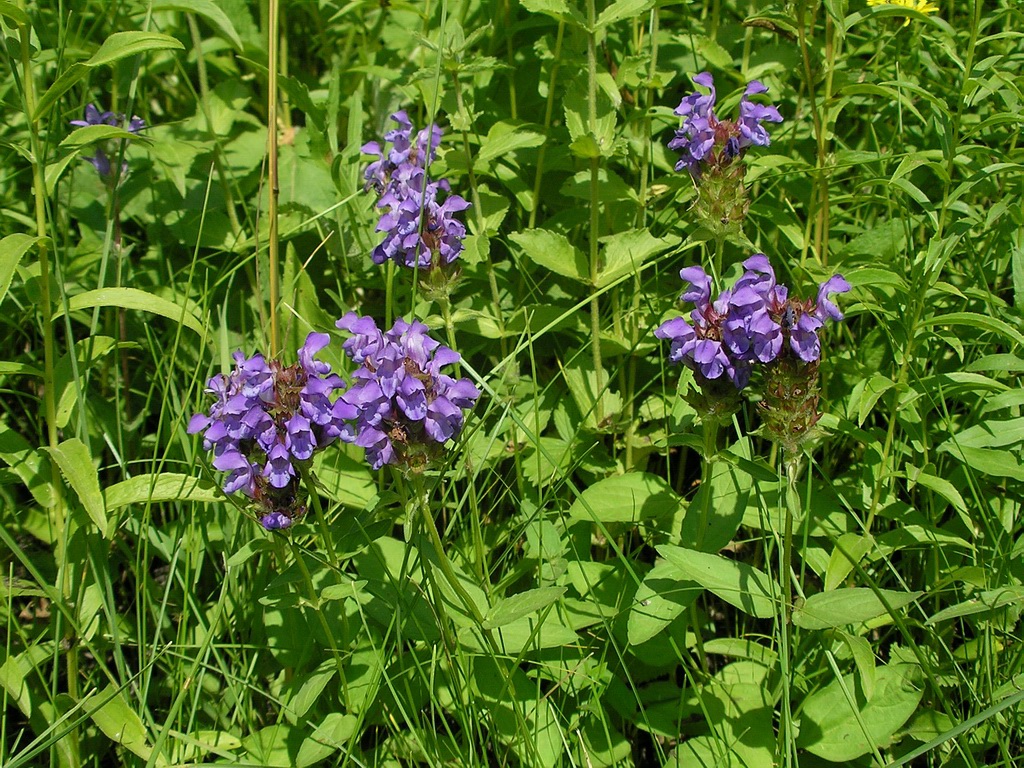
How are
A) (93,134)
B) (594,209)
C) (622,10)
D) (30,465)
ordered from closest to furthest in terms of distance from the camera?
(93,134) < (30,465) < (622,10) < (594,209)

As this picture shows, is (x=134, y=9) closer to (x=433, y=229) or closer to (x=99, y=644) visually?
(x=433, y=229)

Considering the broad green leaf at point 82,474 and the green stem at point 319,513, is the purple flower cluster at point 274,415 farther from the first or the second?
the broad green leaf at point 82,474

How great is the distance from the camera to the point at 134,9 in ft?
12.0

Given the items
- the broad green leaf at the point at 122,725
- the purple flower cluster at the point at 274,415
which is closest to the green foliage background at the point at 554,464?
the broad green leaf at the point at 122,725

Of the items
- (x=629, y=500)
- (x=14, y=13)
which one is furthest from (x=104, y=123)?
(x=629, y=500)

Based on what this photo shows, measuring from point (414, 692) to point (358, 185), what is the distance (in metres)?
1.70

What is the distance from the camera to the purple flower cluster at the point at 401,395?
5.89 ft

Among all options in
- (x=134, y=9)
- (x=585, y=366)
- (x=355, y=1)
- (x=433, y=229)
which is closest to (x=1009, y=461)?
(x=585, y=366)

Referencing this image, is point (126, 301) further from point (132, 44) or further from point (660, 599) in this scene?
point (660, 599)

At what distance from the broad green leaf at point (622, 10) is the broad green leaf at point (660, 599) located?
1.39m

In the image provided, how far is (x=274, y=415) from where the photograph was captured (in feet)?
6.09

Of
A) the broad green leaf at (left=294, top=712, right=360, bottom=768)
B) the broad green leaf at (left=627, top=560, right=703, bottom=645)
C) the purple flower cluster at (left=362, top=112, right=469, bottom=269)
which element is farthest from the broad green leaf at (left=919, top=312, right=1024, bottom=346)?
the broad green leaf at (left=294, top=712, right=360, bottom=768)

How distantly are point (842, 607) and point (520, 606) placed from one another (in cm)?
69

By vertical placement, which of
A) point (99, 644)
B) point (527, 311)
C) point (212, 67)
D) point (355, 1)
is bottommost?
point (99, 644)
